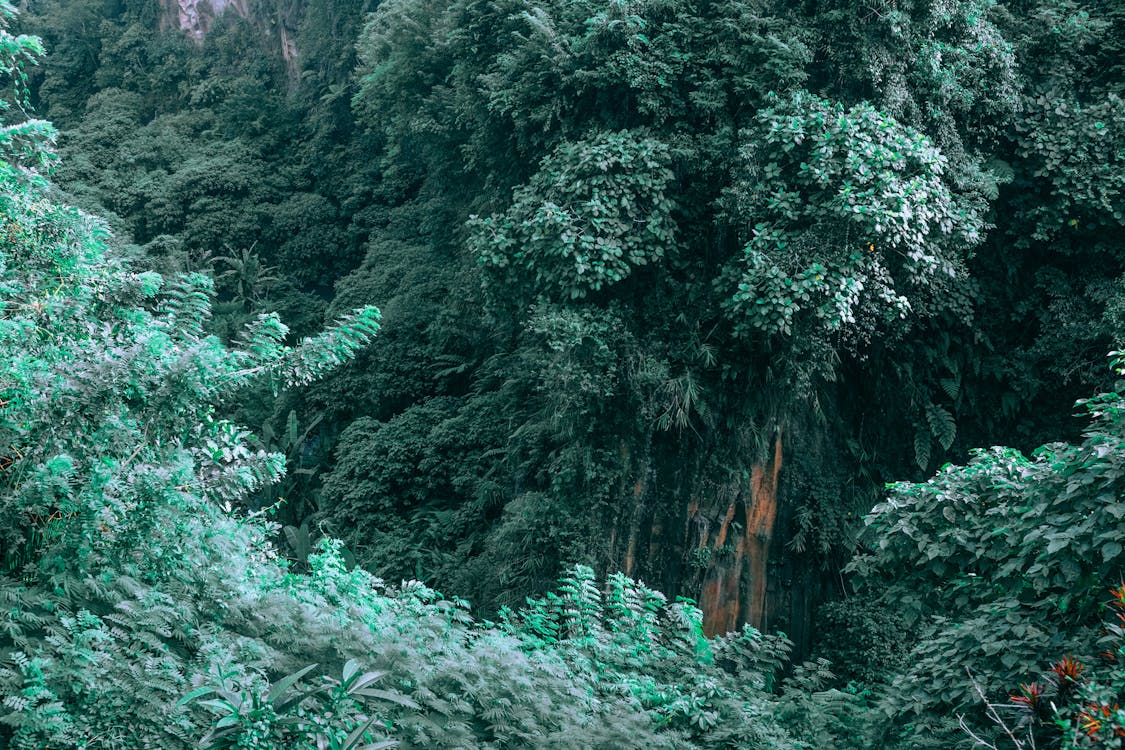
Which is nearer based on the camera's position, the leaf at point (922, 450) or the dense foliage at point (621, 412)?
→ the dense foliage at point (621, 412)

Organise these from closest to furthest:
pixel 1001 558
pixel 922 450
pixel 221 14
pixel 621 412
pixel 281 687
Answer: pixel 281 687 < pixel 1001 558 < pixel 621 412 < pixel 922 450 < pixel 221 14

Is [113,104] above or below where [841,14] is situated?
above

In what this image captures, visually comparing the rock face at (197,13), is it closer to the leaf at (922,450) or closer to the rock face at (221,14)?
the rock face at (221,14)

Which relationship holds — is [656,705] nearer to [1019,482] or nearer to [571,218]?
[1019,482]

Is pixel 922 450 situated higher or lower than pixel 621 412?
higher

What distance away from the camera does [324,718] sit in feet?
13.6

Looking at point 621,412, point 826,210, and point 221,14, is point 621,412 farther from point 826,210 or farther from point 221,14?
point 221,14

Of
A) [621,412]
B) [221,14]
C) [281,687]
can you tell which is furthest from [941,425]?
[221,14]

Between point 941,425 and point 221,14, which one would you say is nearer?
point 941,425

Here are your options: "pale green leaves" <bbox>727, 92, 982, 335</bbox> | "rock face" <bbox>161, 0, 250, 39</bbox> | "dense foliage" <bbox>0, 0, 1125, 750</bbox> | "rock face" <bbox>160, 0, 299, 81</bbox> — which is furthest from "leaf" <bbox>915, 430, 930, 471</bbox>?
"rock face" <bbox>161, 0, 250, 39</bbox>

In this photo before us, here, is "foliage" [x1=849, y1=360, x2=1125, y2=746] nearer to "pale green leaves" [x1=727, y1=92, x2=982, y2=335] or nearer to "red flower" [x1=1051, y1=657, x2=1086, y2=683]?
"red flower" [x1=1051, y1=657, x2=1086, y2=683]

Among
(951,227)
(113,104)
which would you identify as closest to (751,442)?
(951,227)

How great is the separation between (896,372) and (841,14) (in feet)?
14.8

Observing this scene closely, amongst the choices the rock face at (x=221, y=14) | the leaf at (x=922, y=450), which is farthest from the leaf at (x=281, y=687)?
the rock face at (x=221, y=14)
